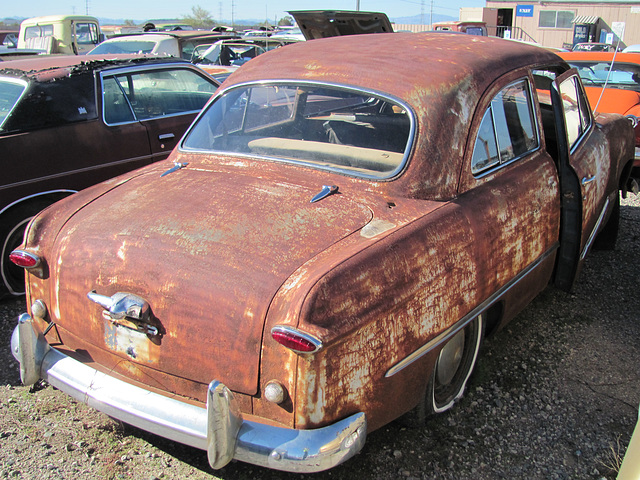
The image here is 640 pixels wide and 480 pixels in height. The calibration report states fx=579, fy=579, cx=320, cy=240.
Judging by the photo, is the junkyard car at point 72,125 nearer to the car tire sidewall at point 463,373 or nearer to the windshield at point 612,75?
the car tire sidewall at point 463,373

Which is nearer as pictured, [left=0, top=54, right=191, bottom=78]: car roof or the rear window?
the rear window

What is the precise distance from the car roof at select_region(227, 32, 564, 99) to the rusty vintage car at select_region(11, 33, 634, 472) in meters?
0.02

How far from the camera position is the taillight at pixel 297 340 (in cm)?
195

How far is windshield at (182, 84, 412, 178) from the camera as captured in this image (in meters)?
2.87

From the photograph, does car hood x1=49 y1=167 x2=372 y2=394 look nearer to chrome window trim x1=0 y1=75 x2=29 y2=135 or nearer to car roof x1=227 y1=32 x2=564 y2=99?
car roof x1=227 y1=32 x2=564 y2=99

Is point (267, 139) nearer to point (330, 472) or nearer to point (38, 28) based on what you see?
point (330, 472)

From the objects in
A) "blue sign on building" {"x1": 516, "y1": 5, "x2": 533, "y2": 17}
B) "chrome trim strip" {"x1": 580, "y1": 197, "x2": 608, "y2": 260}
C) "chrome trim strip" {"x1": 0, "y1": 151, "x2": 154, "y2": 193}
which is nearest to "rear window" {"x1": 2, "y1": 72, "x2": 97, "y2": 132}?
"chrome trim strip" {"x1": 0, "y1": 151, "x2": 154, "y2": 193}

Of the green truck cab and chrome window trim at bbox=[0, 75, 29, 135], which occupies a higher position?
the green truck cab

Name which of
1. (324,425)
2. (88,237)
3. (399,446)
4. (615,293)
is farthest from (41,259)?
(615,293)

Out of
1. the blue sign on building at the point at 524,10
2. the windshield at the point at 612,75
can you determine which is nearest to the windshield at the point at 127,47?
the windshield at the point at 612,75

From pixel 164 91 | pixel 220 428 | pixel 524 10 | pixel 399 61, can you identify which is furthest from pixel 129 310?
pixel 524 10

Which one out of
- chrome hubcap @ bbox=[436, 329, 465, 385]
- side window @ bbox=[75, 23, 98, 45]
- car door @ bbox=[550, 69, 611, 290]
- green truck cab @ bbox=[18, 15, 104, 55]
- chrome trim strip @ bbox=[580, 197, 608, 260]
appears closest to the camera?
chrome hubcap @ bbox=[436, 329, 465, 385]

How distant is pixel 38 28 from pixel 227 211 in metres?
15.7

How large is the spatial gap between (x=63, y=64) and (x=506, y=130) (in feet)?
11.8
